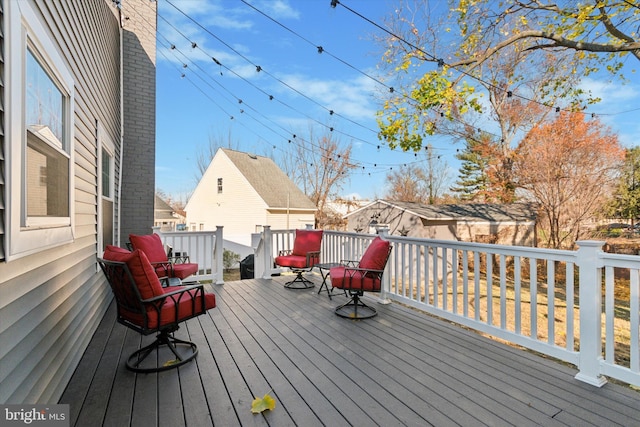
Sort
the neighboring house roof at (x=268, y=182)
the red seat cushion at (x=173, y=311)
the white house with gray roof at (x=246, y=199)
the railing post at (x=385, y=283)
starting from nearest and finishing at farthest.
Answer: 1. the red seat cushion at (x=173, y=311)
2. the railing post at (x=385, y=283)
3. the white house with gray roof at (x=246, y=199)
4. the neighboring house roof at (x=268, y=182)

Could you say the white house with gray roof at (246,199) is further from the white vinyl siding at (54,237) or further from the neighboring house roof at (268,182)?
the white vinyl siding at (54,237)

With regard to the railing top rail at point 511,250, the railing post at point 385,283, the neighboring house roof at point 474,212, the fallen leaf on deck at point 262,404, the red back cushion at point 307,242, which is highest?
the neighboring house roof at point 474,212

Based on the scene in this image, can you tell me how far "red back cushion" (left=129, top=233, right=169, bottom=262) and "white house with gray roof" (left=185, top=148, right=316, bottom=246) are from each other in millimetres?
10093

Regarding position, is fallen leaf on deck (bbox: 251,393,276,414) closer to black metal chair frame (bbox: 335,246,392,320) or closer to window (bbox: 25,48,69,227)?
window (bbox: 25,48,69,227)

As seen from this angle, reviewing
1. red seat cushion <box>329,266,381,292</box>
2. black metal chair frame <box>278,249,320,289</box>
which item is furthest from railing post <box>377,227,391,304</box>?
black metal chair frame <box>278,249,320,289</box>

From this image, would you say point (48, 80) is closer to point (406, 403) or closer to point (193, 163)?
point (406, 403)

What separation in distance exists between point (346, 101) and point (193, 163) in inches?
516

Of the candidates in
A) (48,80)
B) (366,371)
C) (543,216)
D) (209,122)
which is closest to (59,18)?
(48,80)

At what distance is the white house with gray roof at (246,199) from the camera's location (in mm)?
15664

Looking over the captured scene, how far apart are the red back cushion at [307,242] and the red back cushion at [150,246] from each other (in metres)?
2.33

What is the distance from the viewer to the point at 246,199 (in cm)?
1590

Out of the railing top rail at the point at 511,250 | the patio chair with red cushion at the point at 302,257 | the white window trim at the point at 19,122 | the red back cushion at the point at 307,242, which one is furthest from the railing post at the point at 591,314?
the red back cushion at the point at 307,242

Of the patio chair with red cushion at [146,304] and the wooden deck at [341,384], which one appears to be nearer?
the wooden deck at [341,384]

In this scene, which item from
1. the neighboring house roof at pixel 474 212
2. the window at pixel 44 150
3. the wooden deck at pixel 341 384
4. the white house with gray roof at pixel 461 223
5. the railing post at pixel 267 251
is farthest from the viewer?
the neighboring house roof at pixel 474 212
